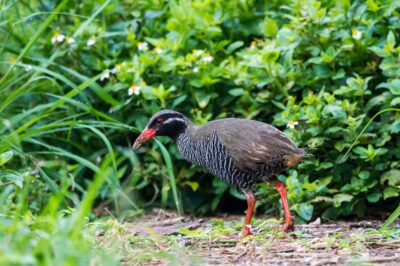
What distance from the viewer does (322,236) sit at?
21.1 ft

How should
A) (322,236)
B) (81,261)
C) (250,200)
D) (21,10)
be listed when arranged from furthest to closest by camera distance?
(21,10)
(250,200)
(322,236)
(81,261)

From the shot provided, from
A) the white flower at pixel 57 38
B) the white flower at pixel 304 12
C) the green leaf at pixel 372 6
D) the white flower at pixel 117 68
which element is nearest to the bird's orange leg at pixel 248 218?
the white flower at pixel 304 12

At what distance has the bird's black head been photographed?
7543mm

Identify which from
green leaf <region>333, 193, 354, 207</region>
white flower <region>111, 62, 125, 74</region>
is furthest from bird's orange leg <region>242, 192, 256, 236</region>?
white flower <region>111, 62, 125, 74</region>

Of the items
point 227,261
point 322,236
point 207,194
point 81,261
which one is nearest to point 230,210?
point 207,194

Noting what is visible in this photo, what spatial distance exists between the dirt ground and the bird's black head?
1.05 meters

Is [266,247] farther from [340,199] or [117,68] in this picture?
[117,68]

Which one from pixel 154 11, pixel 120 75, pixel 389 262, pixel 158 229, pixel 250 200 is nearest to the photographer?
pixel 389 262

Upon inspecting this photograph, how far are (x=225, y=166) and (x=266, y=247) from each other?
1.21m

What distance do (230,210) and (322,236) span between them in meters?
2.95

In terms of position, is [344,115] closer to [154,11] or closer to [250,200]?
[250,200]

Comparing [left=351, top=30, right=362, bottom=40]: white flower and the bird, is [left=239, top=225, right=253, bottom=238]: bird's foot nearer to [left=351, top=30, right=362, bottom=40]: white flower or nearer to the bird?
the bird

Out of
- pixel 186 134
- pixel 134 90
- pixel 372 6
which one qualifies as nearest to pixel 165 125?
pixel 186 134

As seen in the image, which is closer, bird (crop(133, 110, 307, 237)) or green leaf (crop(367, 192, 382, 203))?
bird (crop(133, 110, 307, 237))
